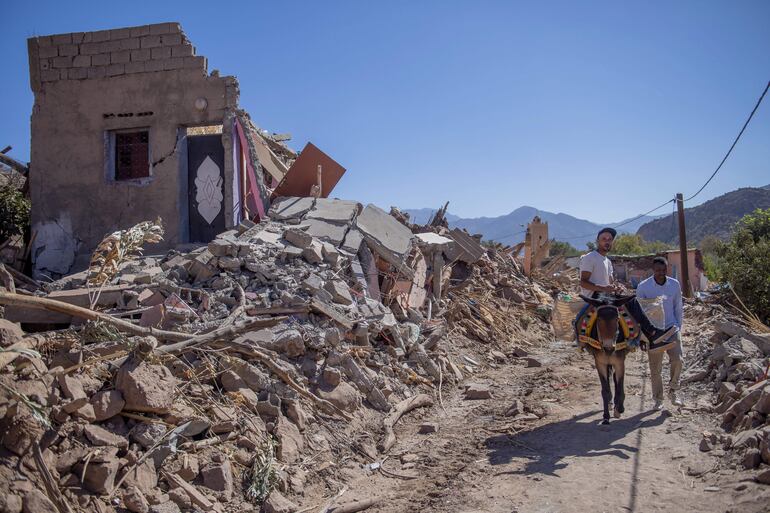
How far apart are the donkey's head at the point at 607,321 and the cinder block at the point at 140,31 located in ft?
35.2

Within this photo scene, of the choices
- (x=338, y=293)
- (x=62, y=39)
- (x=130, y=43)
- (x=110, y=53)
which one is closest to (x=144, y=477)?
(x=338, y=293)

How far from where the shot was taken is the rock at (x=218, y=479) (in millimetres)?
4633

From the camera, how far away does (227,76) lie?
12016 millimetres

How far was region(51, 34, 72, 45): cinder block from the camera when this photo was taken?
41.1 feet

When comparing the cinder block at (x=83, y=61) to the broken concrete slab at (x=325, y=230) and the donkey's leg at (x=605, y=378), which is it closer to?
the broken concrete slab at (x=325, y=230)

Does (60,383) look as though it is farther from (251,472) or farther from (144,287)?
(144,287)

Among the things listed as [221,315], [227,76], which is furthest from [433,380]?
[227,76]

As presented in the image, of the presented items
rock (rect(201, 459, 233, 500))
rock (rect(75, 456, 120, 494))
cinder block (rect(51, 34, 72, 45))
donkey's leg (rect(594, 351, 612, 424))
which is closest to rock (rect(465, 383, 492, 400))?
donkey's leg (rect(594, 351, 612, 424))

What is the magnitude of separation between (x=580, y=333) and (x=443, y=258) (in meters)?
8.01

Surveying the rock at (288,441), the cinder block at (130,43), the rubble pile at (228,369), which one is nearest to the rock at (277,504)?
the rubble pile at (228,369)

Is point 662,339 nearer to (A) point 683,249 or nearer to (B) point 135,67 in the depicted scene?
(B) point 135,67

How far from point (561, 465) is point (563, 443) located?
0.64 meters

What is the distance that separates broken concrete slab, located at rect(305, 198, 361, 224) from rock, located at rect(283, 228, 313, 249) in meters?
1.52

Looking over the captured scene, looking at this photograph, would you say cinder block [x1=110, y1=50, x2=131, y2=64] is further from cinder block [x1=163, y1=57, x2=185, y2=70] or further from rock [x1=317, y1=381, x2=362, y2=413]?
rock [x1=317, y1=381, x2=362, y2=413]
